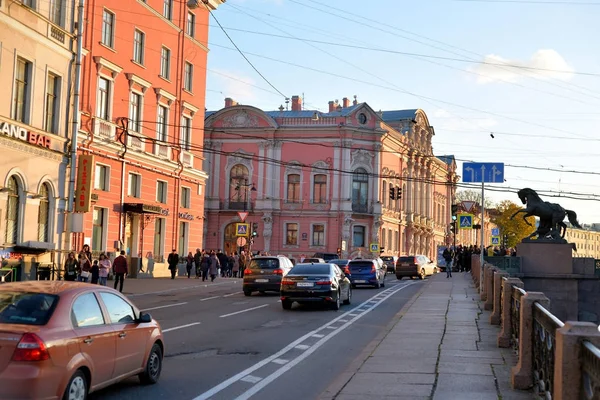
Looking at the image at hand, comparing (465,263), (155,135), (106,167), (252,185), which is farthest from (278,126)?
(106,167)

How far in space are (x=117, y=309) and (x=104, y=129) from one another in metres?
27.7

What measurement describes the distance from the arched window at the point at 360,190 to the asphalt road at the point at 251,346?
46181 mm

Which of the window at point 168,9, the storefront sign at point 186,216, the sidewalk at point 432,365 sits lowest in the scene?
the sidewalk at point 432,365

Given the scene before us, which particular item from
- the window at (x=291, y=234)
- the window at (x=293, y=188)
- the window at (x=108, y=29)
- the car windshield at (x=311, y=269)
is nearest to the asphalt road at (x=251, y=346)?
the car windshield at (x=311, y=269)

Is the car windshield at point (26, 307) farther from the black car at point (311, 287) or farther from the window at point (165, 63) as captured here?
the window at point (165, 63)

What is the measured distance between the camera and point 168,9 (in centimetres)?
4281

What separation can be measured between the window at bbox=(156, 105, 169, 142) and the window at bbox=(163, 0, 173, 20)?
5.05 metres

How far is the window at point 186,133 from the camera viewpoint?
45.2 meters

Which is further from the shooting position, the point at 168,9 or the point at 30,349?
the point at 168,9

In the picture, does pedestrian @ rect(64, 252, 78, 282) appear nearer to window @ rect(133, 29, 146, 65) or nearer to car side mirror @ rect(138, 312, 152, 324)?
window @ rect(133, 29, 146, 65)

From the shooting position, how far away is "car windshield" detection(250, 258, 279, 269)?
97.7 feet

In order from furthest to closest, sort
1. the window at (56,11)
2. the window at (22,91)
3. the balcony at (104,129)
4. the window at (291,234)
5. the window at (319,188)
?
the window at (319,188), the window at (291,234), the balcony at (104,129), the window at (56,11), the window at (22,91)

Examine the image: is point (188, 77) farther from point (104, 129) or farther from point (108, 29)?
point (104, 129)

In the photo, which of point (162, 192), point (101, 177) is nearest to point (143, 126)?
point (162, 192)
